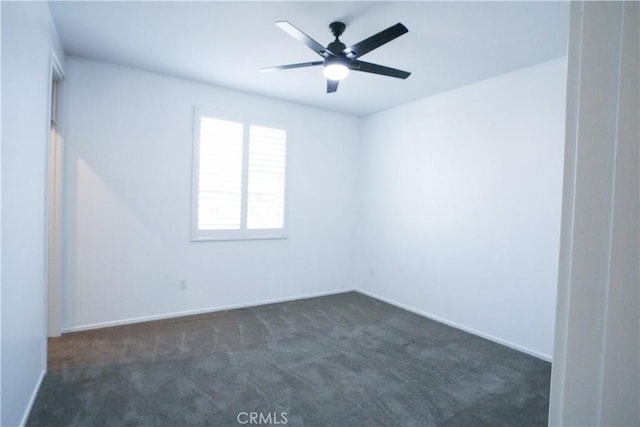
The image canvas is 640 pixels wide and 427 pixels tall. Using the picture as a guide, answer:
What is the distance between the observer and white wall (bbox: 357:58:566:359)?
3.16 metres

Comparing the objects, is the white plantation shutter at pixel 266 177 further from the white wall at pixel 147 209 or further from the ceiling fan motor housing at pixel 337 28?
the ceiling fan motor housing at pixel 337 28

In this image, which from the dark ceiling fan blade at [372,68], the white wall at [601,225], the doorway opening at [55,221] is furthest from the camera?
the doorway opening at [55,221]

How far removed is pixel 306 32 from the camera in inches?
110

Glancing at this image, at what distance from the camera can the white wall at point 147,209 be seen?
3.46 meters

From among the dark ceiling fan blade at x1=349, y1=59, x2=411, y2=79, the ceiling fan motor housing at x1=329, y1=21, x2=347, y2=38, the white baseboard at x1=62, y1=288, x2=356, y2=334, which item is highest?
the ceiling fan motor housing at x1=329, y1=21, x2=347, y2=38

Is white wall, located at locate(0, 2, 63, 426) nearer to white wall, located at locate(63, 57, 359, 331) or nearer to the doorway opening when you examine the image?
the doorway opening

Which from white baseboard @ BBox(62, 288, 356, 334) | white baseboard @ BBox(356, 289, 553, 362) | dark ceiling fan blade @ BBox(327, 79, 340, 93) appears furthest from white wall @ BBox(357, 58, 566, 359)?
dark ceiling fan blade @ BBox(327, 79, 340, 93)

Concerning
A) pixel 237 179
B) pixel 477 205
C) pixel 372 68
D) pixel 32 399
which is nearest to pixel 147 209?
pixel 237 179

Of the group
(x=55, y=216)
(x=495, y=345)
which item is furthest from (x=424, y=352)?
(x=55, y=216)

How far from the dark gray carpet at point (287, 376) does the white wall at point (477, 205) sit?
440 mm

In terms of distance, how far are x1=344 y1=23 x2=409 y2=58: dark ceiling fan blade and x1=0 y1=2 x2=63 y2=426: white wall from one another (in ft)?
6.36

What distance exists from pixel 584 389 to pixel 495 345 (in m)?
3.61

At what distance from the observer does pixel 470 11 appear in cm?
241

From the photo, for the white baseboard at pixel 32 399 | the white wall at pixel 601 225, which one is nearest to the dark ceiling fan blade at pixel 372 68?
the white wall at pixel 601 225
